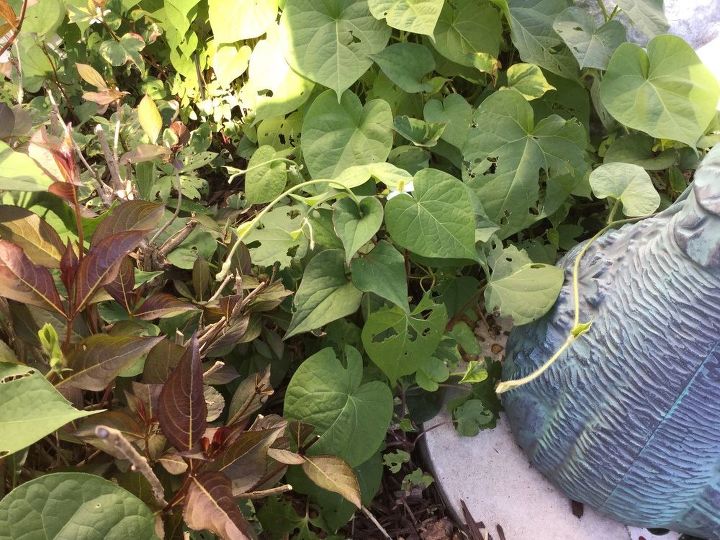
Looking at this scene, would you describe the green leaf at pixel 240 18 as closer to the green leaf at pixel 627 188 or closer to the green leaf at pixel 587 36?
the green leaf at pixel 587 36

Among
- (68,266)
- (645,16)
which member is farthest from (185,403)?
(645,16)

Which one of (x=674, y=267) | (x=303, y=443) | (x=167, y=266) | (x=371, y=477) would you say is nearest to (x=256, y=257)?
(x=167, y=266)

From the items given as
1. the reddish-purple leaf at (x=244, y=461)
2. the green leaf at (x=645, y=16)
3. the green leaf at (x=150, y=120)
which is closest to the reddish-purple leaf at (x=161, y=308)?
the reddish-purple leaf at (x=244, y=461)

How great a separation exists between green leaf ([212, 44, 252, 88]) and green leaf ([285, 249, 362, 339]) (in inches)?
29.4

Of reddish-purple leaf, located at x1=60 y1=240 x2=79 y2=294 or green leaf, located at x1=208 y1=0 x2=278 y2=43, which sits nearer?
reddish-purple leaf, located at x1=60 y1=240 x2=79 y2=294

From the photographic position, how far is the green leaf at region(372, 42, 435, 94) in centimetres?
141

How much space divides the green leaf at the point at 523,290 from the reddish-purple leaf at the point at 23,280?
762 mm

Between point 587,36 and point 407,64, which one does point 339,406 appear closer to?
point 407,64

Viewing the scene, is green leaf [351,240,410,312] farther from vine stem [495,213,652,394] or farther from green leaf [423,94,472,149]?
green leaf [423,94,472,149]

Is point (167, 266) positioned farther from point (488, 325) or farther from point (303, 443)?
point (488, 325)

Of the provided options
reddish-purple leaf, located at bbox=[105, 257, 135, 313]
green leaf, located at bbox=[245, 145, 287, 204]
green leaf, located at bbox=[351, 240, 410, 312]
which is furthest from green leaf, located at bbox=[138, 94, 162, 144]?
green leaf, located at bbox=[351, 240, 410, 312]

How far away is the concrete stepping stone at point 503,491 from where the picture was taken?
126 cm

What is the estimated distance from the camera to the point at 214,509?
74cm

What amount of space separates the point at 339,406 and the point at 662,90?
979mm
